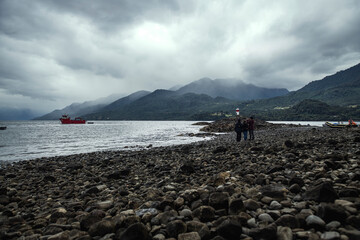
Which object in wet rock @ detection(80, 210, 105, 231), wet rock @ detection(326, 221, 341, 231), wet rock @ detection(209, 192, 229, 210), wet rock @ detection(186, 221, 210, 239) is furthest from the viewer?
wet rock @ detection(209, 192, 229, 210)

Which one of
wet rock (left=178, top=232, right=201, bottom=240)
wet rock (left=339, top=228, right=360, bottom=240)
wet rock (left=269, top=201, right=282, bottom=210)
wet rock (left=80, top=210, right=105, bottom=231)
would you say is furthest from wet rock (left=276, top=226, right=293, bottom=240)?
wet rock (left=80, top=210, right=105, bottom=231)

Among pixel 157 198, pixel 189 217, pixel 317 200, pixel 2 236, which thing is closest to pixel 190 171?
pixel 157 198

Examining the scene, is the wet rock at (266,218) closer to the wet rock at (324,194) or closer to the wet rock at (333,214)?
the wet rock at (333,214)

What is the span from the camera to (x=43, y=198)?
9219 millimetres

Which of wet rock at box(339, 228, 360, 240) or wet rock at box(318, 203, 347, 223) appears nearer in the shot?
wet rock at box(339, 228, 360, 240)

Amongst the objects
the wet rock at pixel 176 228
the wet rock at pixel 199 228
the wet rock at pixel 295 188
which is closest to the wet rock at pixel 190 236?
the wet rock at pixel 199 228

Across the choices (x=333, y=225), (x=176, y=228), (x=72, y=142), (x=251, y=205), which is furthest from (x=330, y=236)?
(x=72, y=142)

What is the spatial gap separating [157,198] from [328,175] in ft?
19.6

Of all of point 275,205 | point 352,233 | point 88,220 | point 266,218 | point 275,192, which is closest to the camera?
point 352,233

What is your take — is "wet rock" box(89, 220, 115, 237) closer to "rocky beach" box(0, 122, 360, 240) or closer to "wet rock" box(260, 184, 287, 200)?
"rocky beach" box(0, 122, 360, 240)

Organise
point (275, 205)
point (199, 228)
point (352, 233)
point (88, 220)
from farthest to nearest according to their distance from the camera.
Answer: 1. point (88, 220)
2. point (275, 205)
3. point (199, 228)
4. point (352, 233)

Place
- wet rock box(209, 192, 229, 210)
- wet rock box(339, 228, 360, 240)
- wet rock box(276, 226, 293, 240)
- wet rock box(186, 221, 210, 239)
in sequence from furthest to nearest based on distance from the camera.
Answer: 1. wet rock box(209, 192, 229, 210)
2. wet rock box(186, 221, 210, 239)
3. wet rock box(276, 226, 293, 240)
4. wet rock box(339, 228, 360, 240)

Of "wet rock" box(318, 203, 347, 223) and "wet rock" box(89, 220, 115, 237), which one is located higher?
"wet rock" box(318, 203, 347, 223)

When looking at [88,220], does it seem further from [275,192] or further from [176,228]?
[275,192]
